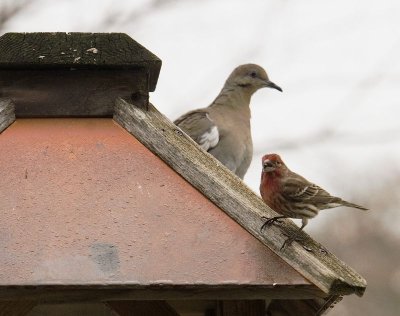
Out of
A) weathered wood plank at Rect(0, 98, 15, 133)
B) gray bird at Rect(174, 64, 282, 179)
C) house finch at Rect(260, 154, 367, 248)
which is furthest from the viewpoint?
gray bird at Rect(174, 64, 282, 179)

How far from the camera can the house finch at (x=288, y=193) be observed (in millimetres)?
5094

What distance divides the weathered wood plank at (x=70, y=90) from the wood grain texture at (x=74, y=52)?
0.03 m

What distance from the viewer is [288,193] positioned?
17.0 ft

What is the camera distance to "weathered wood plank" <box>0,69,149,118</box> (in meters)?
4.60

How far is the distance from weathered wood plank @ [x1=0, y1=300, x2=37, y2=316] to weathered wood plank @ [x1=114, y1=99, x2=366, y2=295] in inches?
24.9

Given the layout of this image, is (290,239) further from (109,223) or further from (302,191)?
(302,191)

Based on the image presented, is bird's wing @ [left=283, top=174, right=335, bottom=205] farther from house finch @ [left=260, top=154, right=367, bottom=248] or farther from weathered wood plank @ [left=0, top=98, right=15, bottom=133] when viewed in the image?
weathered wood plank @ [left=0, top=98, right=15, bottom=133]

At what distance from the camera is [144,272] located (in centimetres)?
398

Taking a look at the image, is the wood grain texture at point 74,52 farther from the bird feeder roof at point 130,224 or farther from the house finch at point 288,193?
the house finch at point 288,193

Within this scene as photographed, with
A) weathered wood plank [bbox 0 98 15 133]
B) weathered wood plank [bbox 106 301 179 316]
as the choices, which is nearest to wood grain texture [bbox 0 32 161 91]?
weathered wood plank [bbox 0 98 15 133]

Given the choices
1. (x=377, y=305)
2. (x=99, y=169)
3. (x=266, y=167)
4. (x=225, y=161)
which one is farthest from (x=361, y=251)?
(x=99, y=169)

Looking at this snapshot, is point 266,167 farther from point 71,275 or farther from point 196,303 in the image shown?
point 71,275

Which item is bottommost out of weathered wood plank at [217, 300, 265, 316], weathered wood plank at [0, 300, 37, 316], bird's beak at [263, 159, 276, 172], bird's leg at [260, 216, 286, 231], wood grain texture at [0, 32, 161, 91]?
weathered wood plank at [0, 300, 37, 316]

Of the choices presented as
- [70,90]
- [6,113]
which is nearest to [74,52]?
[70,90]
